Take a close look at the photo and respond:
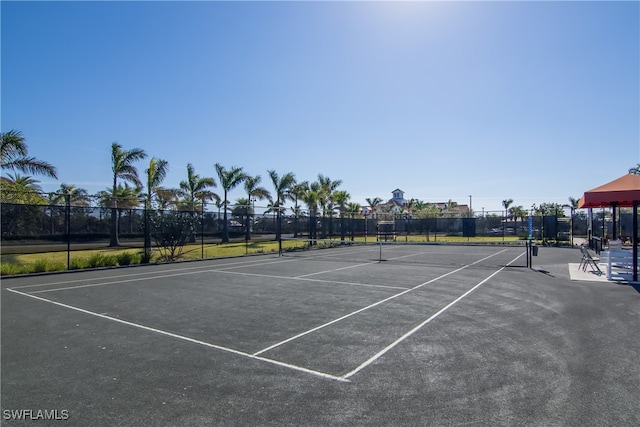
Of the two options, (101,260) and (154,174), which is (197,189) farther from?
(101,260)

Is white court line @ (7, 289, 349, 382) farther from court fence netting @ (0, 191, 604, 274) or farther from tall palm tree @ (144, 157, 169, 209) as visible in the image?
tall palm tree @ (144, 157, 169, 209)

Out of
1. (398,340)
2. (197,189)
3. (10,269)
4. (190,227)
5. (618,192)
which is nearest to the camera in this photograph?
(398,340)

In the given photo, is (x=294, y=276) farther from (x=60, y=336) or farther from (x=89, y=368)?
(x=89, y=368)

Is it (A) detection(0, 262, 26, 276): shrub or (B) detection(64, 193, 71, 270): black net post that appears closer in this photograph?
(A) detection(0, 262, 26, 276): shrub

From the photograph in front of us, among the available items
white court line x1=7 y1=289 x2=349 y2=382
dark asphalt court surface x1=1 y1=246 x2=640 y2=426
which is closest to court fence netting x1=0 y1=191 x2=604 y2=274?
dark asphalt court surface x1=1 y1=246 x2=640 y2=426

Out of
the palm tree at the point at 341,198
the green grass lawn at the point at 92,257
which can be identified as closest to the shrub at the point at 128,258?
the green grass lawn at the point at 92,257

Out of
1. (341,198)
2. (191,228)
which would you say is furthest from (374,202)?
(191,228)

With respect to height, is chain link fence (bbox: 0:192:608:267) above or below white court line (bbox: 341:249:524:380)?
above

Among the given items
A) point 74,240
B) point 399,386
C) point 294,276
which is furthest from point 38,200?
point 399,386

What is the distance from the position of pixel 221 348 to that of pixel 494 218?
1392 inches

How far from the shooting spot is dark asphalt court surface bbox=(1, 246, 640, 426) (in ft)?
13.2

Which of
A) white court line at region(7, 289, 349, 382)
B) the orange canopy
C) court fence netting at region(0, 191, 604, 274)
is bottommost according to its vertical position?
white court line at region(7, 289, 349, 382)

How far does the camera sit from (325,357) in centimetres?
562

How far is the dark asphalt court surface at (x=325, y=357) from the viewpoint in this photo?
4.02m
